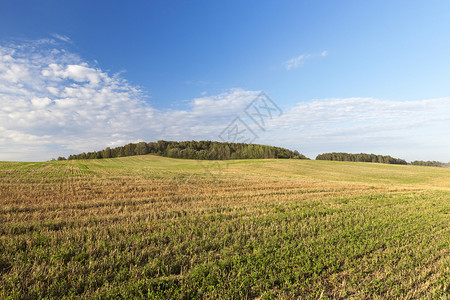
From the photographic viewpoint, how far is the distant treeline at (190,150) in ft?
291

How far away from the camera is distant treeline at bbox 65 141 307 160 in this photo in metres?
88.8

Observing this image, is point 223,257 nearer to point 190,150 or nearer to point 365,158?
point 190,150

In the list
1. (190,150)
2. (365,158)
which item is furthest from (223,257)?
(365,158)

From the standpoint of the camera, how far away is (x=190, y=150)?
296ft

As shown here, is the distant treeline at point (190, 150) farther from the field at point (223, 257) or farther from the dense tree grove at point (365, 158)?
the field at point (223, 257)

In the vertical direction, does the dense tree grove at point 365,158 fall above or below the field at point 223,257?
above

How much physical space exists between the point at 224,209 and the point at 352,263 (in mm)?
5869

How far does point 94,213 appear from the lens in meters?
8.74

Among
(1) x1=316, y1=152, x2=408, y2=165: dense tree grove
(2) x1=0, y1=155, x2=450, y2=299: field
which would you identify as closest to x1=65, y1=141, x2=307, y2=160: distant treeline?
(1) x1=316, y1=152, x2=408, y2=165: dense tree grove

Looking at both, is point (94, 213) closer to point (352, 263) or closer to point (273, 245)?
point (273, 245)

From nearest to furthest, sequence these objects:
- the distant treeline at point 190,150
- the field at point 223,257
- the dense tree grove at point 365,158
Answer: the field at point 223,257 → the distant treeline at point 190,150 → the dense tree grove at point 365,158

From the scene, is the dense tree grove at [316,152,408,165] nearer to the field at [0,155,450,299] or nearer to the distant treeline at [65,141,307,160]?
the distant treeline at [65,141,307,160]

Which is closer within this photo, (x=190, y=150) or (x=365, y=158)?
(x=190, y=150)

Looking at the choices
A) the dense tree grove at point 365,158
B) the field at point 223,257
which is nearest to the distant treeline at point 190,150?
the dense tree grove at point 365,158
